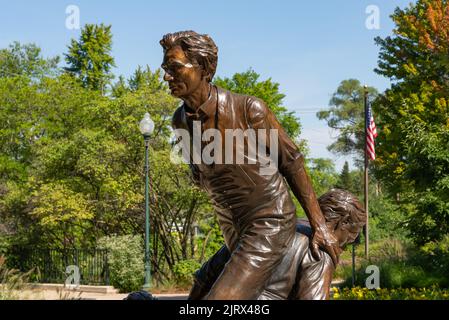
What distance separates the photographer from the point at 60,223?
22.9m

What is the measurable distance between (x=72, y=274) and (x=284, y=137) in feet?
62.3

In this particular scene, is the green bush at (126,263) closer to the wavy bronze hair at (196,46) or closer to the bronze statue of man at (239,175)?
the bronze statue of man at (239,175)

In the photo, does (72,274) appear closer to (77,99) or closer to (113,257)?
(113,257)

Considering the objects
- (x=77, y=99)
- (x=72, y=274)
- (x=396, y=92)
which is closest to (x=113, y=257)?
(x=72, y=274)

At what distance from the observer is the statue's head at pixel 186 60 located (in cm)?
340

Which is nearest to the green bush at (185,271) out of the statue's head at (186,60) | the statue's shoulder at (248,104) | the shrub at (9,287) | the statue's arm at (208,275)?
the shrub at (9,287)

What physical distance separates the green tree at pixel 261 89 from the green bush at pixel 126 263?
7797 millimetres

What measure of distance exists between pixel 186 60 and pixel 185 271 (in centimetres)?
1655

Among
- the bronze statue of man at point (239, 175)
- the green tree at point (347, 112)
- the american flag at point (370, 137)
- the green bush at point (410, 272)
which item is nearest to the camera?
the bronze statue of man at point (239, 175)

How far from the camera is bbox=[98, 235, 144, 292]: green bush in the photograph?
1909cm

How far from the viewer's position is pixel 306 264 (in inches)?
143

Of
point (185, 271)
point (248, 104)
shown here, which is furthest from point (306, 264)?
point (185, 271)

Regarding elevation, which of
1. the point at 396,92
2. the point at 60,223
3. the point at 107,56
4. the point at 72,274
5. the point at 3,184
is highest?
the point at 107,56

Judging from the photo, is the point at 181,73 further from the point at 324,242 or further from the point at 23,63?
the point at 23,63
